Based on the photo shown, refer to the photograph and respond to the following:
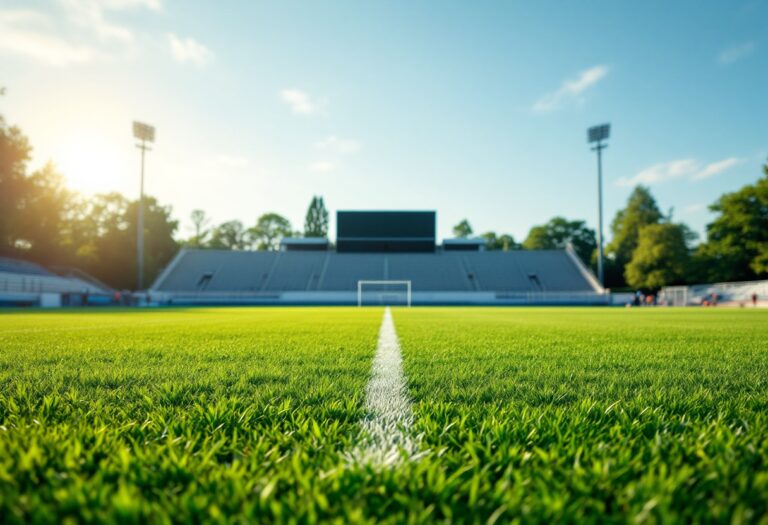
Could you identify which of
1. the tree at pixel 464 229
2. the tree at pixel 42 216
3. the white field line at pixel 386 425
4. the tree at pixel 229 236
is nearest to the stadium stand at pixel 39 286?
the tree at pixel 42 216

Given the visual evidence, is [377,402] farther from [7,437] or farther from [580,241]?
[580,241]

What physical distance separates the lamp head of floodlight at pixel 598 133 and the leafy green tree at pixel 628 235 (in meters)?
17.4

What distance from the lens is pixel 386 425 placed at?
1.33m

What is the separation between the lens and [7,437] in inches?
44.9

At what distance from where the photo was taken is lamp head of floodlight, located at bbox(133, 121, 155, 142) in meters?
38.1

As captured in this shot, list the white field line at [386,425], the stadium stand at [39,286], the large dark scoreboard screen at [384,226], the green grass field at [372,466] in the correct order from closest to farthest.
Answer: the green grass field at [372,466]
the white field line at [386,425]
the stadium stand at [39,286]
the large dark scoreboard screen at [384,226]

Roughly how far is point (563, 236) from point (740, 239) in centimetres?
2523

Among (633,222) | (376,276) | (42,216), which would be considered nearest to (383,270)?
(376,276)

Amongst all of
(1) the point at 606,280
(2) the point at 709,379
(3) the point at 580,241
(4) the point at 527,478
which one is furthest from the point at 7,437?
(3) the point at 580,241

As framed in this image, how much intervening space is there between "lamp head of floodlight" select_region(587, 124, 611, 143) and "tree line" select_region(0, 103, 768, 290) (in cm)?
1060

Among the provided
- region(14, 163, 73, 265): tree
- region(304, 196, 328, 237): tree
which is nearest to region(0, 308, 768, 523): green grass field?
region(14, 163, 73, 265): tree

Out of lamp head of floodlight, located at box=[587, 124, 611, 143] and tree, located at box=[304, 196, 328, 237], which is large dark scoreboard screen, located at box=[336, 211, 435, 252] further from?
tree, located at box=[304, 196, 328, 237]

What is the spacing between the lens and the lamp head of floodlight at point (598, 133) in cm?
4059

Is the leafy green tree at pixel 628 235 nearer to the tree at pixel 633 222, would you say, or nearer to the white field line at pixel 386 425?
the tree at pixel 633 222
